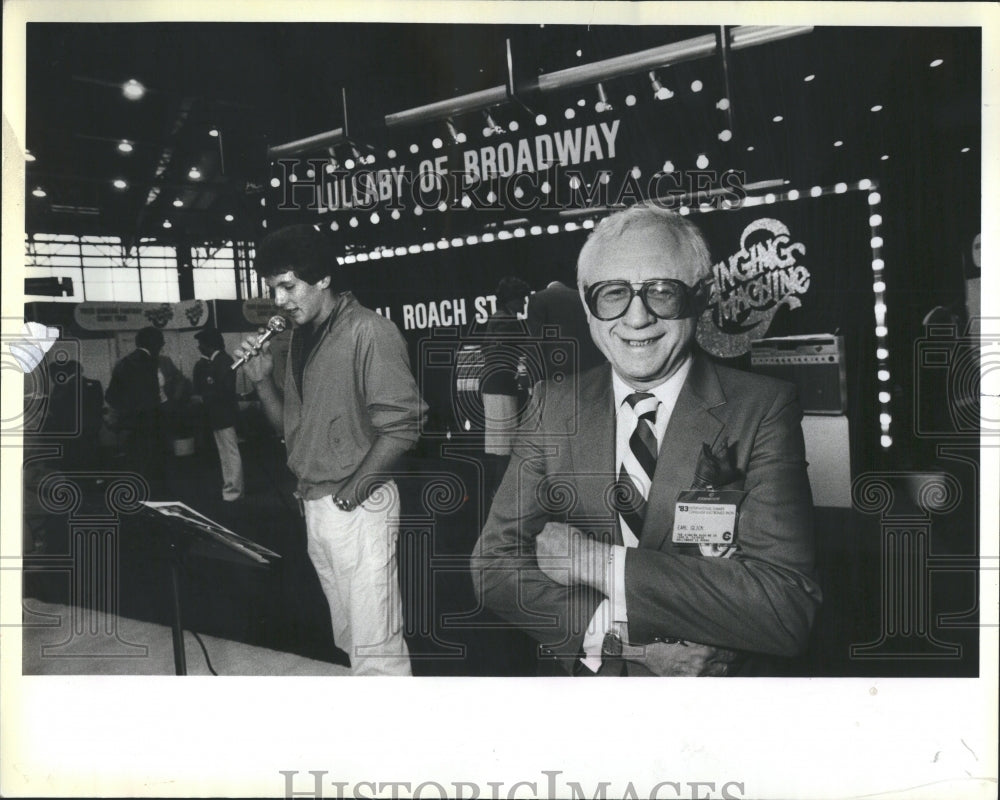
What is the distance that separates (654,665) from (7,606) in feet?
6.80

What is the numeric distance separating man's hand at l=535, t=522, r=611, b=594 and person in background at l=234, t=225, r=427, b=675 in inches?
18.7

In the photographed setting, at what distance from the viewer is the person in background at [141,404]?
2.51 metres

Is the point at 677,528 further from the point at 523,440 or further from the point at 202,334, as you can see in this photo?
the point at 202,334

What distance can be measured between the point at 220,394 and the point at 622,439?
4.17ft

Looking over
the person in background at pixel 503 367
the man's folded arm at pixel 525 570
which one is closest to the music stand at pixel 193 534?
the man's folded arm at pixel 525 570

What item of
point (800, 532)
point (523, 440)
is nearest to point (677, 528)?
point (800, 532)

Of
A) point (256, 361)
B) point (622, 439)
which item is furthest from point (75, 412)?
point (622, 439)

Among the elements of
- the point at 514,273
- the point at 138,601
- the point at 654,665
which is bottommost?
the point at 654,665

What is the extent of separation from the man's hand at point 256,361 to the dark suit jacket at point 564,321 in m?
0.84

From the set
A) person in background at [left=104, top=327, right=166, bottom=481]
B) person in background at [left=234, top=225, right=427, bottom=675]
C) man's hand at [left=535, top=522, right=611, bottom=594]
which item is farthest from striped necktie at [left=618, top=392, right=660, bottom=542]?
person in background at [left=104, top=327, right=166, bottom=481]

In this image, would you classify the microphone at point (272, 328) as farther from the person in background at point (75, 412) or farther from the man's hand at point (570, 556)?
the man's hand at point (570, 556)

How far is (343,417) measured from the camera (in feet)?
8.27

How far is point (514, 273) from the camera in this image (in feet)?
8.09

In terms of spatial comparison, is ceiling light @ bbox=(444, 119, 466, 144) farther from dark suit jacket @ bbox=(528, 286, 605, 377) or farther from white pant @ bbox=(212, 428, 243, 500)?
white pant @ bbox=(212, 428, 243, 500)
